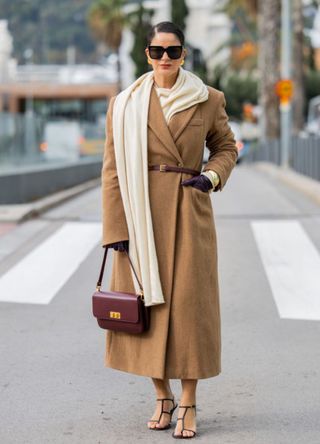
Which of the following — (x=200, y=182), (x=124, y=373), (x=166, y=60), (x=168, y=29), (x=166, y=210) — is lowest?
(x=124, y=373)

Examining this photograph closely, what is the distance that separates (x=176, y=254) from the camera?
481cm

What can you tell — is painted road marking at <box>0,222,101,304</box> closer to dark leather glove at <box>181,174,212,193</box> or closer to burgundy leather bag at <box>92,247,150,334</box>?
burgundy leather bag at <box>92,247,150,334</box>

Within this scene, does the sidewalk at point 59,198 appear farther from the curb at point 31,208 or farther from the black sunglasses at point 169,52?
the black sunglasses at point 169,52

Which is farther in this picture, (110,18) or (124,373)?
(110,18)

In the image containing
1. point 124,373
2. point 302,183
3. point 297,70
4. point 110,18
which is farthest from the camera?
point 110,18

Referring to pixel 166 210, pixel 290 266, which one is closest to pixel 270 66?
pixel 290 266

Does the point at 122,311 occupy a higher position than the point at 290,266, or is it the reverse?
the point at 122,311

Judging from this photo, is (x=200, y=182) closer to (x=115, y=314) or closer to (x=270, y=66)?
(x=115, y=314)

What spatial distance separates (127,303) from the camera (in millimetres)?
4781

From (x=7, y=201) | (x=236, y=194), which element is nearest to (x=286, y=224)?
(x=7, y=201)

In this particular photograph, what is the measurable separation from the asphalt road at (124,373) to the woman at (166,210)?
0.40 meters

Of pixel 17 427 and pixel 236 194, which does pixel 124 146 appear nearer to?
pixel 17 427

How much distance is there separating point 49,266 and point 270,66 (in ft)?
100

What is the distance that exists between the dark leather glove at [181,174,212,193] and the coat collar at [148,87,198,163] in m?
0.09
